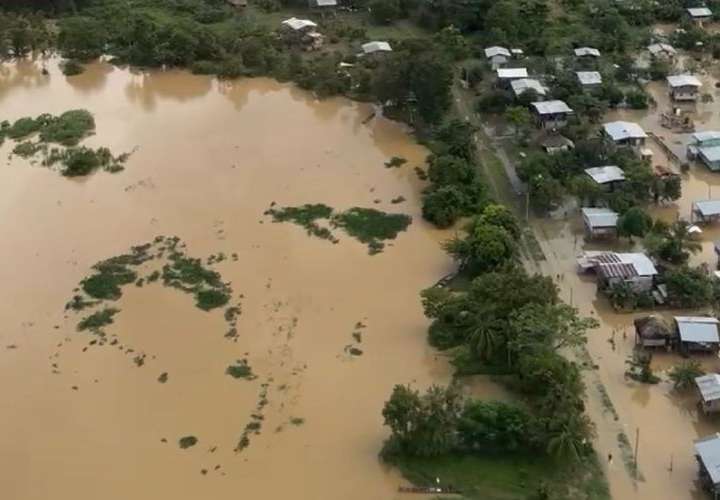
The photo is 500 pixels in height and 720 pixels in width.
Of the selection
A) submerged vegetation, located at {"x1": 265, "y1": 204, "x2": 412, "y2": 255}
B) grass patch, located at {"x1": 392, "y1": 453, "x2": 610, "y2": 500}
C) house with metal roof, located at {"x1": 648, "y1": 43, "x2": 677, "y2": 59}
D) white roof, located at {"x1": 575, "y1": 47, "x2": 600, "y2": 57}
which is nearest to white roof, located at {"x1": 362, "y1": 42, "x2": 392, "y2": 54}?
white roof, located at {"x1": 575, "y1": 47, "x2": 600, "y2": 57}

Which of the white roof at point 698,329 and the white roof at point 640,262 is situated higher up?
the white roof at point 640,262

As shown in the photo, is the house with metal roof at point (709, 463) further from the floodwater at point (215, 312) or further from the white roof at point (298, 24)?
the white roof at point (298, 24)

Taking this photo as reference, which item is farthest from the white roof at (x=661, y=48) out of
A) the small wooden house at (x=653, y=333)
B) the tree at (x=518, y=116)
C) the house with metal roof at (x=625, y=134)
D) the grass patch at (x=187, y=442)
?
the grass patch at (x=187, y=442)

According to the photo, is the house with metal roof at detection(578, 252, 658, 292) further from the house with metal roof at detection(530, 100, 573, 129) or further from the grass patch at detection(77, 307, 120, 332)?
the grass patch at detection(77, 307, 120, 332)

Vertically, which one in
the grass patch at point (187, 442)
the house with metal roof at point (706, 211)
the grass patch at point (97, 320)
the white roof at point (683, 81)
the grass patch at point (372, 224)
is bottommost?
the grass patch at point (372, 224)

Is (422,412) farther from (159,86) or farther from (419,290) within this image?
(159,86)

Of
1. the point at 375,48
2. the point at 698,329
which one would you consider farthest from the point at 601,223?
the point at 375,48
